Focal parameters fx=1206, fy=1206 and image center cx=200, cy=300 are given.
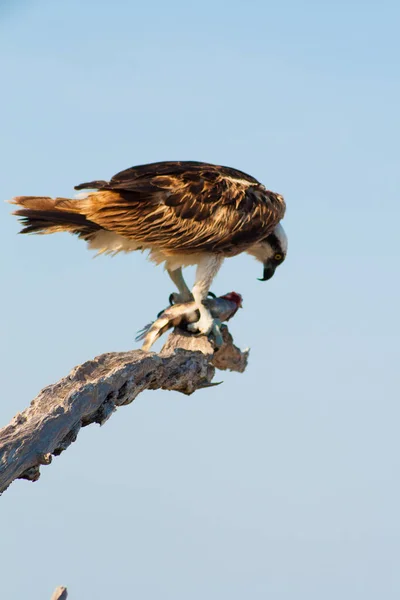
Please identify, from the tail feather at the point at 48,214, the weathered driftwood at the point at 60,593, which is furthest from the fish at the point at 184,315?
the weathered driftwood at the point at 60,593

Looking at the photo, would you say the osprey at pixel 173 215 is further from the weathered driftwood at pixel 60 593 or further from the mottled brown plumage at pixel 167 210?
the weathered driftwood at pixel 60 593

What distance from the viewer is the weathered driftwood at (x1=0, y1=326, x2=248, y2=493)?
4.94m

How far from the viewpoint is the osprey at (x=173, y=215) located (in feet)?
23.1

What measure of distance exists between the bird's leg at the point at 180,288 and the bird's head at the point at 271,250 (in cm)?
53

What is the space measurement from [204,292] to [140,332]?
0.46 m

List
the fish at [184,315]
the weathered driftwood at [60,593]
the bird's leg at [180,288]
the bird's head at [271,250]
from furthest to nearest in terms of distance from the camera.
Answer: the bird's head at [271,250] < the bird's leg at [180,288] < the fish at [184,315] < the weathered driftwood at [60,593]

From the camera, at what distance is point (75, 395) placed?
18.1ft

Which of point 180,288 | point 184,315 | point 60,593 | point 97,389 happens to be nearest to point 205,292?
point 184,315

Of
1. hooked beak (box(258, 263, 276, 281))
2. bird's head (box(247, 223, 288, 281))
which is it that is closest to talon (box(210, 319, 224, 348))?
bird's head (box(247, 223, 288, 281))

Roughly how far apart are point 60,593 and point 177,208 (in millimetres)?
2961

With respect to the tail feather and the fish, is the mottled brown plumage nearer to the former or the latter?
the tail feather

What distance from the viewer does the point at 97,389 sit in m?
5.72

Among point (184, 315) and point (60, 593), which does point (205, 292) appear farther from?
point (60, 593)

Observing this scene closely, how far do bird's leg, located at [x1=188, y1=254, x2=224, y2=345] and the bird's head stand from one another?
0.56 metres
